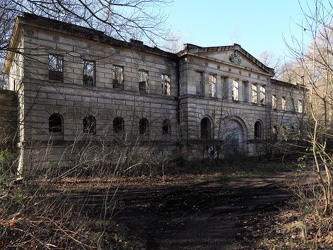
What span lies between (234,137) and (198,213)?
54.5ft

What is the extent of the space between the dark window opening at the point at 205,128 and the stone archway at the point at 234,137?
1.40m

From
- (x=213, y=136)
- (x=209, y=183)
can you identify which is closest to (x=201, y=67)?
(x=213, y=136)

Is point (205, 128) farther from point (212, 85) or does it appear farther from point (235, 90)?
point (235, 90)

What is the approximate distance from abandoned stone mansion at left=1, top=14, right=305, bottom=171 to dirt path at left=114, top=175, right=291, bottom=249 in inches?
123

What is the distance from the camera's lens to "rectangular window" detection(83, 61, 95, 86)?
55.6 ft

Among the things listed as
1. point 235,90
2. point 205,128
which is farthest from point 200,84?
point 235,90

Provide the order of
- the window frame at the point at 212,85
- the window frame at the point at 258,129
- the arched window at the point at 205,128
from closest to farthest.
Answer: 1. the arched window at the point at 205,128
2. the window frame at the point at 212,85
3. the window frame at the point at 258,129

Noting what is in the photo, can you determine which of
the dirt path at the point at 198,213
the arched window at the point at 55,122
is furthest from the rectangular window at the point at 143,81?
the dirt path at the point at 198,213

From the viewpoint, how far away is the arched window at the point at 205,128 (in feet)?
69.2

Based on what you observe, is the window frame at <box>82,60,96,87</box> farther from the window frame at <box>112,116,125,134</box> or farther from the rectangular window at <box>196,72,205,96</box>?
the rectangular window at <box>196,72,205,96</box>

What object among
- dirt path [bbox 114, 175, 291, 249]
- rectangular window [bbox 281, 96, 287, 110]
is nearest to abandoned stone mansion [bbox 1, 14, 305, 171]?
dirt path [bbox 114, 175, 291, 249]

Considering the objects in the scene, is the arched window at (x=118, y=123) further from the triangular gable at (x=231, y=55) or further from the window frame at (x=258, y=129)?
the window frame at (x=258, y=129)

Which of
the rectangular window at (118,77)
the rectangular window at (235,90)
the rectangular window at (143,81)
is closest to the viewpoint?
the rectangular window at (118,77)

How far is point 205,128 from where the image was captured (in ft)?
72.4
